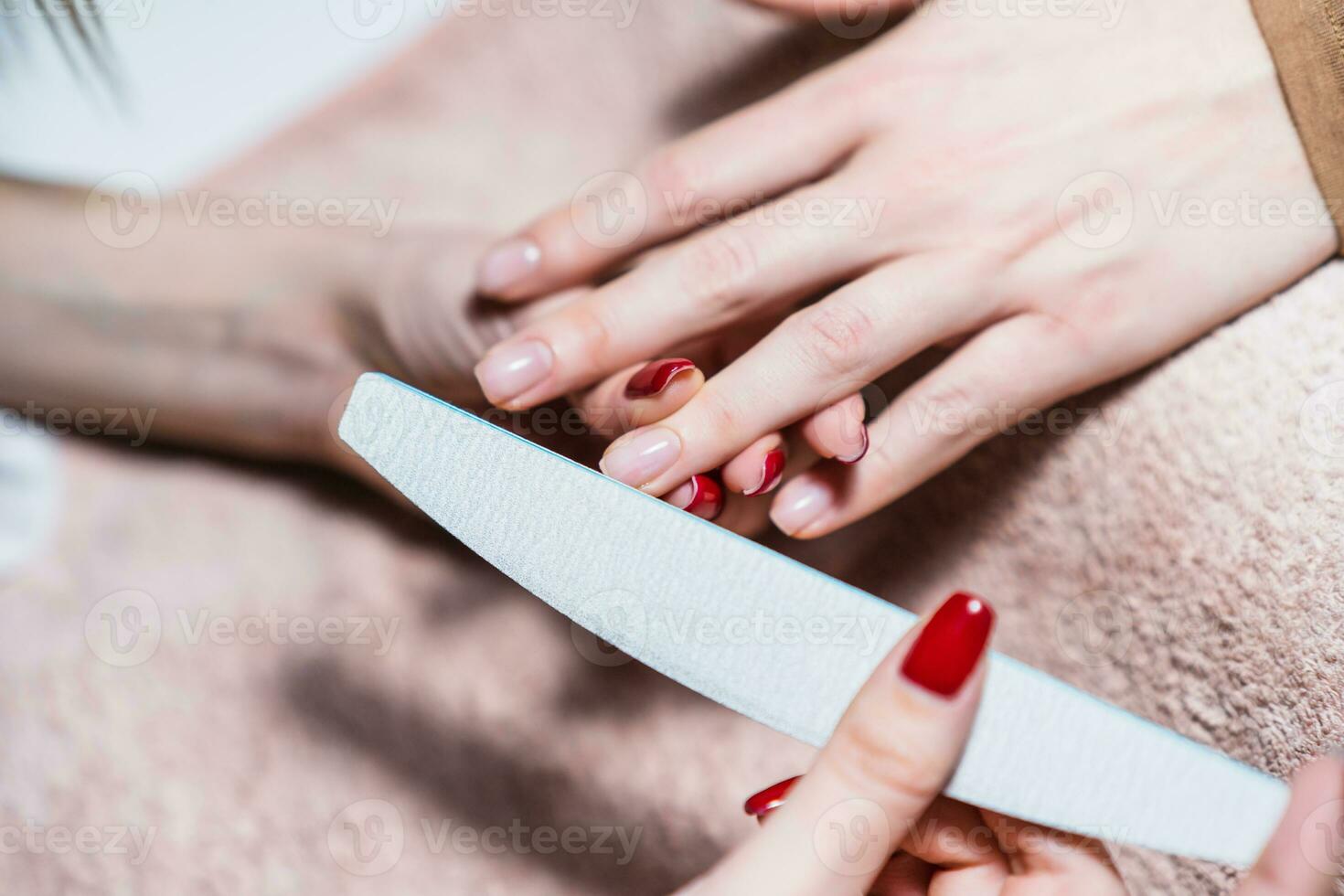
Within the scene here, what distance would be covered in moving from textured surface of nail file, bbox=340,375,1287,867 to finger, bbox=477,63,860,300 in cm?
18

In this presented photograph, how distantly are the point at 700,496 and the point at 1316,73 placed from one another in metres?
0.31

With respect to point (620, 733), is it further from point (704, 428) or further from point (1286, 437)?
point (1286, 437)

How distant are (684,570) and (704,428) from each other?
0.33ft

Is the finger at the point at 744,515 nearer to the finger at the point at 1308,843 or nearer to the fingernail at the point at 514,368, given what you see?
the fingernail at the point at 514,368

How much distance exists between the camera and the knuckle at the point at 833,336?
39 cm

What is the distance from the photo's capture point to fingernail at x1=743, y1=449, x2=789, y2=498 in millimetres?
384

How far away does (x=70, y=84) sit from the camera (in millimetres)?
643

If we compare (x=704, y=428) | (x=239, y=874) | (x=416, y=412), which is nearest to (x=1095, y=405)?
(x=704, y=428)

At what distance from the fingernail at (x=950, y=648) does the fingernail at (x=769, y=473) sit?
0.14m
